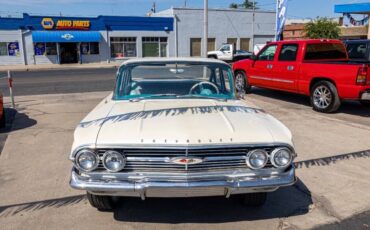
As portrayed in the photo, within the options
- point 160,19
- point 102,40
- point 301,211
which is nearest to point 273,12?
point 160,19

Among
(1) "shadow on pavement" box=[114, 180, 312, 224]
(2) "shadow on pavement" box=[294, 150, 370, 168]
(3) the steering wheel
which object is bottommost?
(1) "shadow on pavement" box=[114, 180, 312, 224]

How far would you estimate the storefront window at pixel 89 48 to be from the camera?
36.1m

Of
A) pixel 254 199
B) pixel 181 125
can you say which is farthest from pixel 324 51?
pixel 181 125

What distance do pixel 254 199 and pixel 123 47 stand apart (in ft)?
118

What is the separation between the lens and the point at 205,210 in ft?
12.8

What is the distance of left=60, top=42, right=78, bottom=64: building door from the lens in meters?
35.7

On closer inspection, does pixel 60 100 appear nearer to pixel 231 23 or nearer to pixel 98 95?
pixel 98 95

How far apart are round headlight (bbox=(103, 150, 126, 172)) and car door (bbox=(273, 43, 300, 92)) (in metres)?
7.80

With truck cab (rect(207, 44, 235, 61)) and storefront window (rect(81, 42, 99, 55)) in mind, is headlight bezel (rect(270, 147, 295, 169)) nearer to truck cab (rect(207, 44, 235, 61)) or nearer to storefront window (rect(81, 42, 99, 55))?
truck cab (rect(207, 44, 235, 61))

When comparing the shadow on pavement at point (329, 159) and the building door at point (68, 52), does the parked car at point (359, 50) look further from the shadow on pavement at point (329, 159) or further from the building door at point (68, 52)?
the building door at point (68, 52)

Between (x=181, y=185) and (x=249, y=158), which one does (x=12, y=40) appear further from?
(x=249, y=158)

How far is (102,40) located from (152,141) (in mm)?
35529

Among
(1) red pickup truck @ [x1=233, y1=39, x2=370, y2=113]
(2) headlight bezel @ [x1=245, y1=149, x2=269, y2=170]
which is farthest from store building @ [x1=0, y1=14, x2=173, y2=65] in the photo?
(2) headlight bezel @ [x1=245, y1=149, x2=269, y2=170]

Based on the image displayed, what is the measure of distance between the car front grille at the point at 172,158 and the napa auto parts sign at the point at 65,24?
34538 mm
